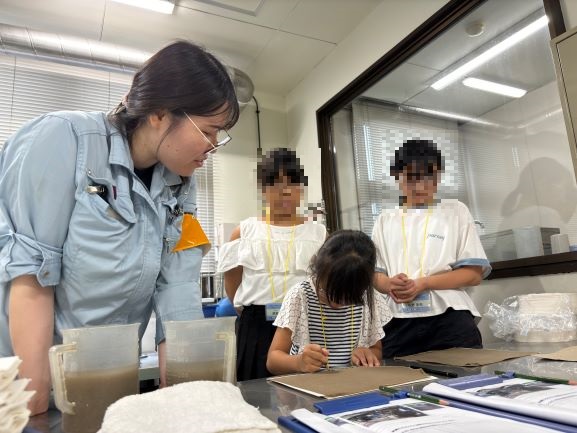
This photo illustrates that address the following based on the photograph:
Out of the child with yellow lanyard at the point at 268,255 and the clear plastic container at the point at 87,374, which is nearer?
the clear plastic container at the point at 87,374

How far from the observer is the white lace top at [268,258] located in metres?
1.58

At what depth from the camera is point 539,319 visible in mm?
1423

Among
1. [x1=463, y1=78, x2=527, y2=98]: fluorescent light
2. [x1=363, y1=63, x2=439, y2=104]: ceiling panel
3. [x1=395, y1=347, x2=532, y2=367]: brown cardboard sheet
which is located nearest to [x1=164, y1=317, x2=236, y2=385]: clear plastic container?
[x1=395, y1=347, x2=532, y2=367]: brown cardboard sheet

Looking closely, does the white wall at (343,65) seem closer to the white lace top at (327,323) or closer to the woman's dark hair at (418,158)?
the woman's dark hair at (418,158)

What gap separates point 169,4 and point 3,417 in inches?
99.0

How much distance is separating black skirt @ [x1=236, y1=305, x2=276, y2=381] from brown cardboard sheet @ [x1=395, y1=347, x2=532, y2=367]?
22.5 inches

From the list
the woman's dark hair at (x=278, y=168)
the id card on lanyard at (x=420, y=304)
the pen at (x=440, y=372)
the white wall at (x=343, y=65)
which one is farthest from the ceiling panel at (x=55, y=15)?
the pen at (x=440, y=372)

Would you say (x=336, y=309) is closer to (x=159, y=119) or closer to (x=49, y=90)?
(x=159, y=119)

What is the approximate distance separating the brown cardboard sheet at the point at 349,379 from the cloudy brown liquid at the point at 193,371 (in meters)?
0.18

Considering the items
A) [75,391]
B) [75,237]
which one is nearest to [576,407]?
[75,391]

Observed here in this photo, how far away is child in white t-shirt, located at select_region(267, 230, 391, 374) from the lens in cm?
122

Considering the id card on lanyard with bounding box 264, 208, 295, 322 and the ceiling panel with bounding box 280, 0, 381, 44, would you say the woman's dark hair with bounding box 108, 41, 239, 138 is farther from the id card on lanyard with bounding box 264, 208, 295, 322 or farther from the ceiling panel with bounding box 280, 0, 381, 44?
the ceiling panel with bounding box 280, 0, 381, 44

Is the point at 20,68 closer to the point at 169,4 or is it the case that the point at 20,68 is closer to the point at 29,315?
the point at 169,4

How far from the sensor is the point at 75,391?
568 millimetres
